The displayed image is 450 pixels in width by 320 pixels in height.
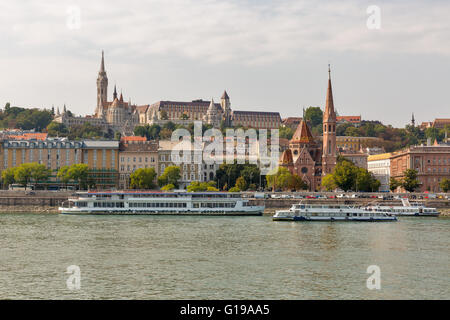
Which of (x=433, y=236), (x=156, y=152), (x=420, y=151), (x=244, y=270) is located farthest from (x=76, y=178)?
(x=244, y=270)

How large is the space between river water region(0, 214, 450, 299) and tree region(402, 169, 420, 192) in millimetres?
35188

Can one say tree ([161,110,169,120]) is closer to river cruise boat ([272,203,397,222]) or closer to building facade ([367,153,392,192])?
building facade ([367,153,392,192])

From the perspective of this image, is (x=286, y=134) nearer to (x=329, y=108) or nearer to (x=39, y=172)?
(x=329, y=108)

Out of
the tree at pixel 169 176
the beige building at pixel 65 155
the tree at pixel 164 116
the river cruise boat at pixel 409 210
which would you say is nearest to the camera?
the river cruise boat at pixel 409 210

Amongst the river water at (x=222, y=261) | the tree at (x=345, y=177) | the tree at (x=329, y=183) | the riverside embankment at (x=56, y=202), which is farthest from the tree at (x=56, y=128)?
the river water at (x=222, y=261)

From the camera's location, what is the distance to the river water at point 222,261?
23906 millimetres

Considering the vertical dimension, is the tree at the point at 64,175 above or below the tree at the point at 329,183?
above

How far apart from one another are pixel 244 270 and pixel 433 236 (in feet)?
60.0

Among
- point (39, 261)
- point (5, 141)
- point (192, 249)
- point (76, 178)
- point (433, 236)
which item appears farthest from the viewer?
point (5, 141)

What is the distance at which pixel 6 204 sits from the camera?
69312mm

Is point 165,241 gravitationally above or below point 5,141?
below

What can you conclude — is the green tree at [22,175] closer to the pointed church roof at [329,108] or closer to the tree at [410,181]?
the pointed church roof at [329,108]

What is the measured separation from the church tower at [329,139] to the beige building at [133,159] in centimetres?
2496
